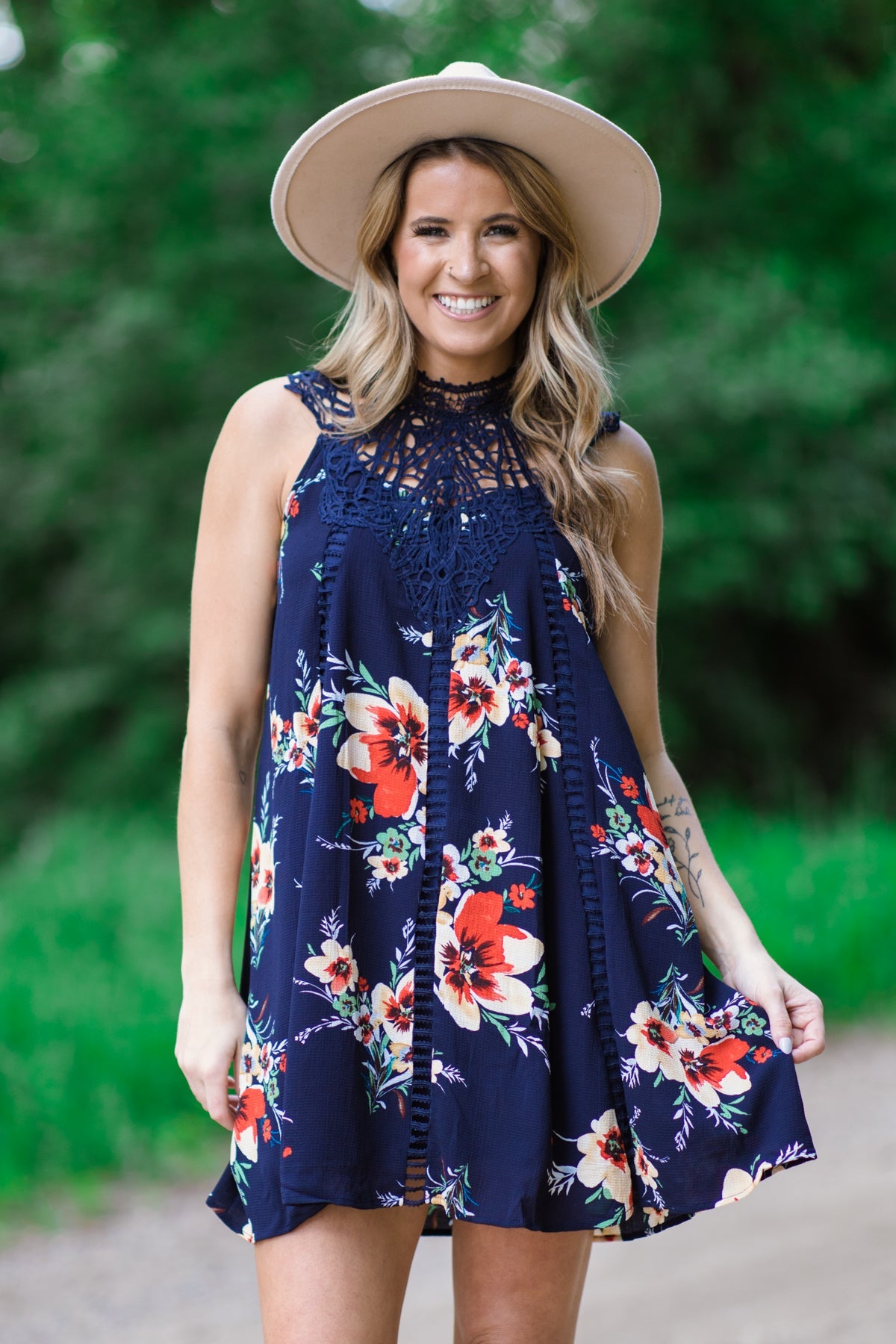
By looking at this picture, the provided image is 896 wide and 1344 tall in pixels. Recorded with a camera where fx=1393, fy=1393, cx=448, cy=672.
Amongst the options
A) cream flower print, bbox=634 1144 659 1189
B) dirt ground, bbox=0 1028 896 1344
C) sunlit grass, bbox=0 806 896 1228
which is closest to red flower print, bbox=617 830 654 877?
cream flower print, bbox=634 1144 659 1189

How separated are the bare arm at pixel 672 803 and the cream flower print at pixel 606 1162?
0.27 m

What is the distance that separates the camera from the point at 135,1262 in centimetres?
362

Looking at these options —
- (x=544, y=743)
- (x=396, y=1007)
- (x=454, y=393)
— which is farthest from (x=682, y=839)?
(x=454, y=393)

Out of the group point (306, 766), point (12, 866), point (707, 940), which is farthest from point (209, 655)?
point (12, 866)

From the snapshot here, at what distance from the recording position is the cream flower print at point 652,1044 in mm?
1714

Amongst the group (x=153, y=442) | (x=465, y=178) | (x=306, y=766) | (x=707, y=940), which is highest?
(x=153, y=442)

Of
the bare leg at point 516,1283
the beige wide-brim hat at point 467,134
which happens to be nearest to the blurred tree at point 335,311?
the beige wide-brim hat at point 467,134

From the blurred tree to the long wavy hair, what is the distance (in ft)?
17.2

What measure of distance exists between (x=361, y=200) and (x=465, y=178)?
207 millimetres

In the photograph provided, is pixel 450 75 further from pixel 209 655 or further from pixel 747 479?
pixel 747 479

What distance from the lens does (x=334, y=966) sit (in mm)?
1676

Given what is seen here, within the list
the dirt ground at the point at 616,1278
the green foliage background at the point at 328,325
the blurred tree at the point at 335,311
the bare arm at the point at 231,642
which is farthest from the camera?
the blurred tree at the point at 335,311

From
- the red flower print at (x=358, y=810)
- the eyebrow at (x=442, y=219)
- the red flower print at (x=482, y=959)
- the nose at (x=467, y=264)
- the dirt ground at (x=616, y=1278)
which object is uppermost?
the eyebrow at (x=442, y=219)

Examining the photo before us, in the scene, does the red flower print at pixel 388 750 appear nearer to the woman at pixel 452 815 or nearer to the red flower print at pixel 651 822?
the woman at pixel 452 815
